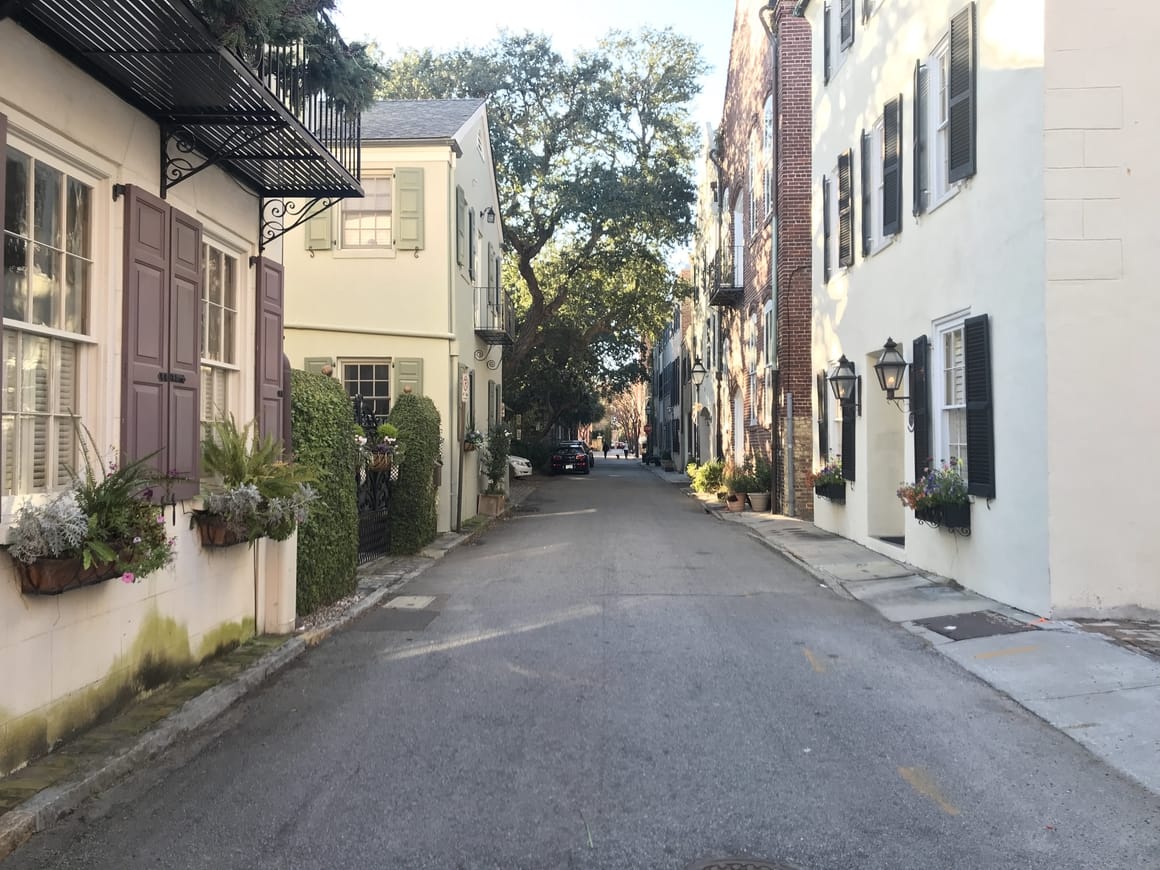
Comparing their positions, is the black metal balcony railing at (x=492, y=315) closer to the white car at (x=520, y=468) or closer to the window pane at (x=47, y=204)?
the white car at (x=520, y=468)

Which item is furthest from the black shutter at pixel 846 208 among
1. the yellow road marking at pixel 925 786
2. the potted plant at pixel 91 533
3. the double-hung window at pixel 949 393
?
the potted plant at pixel 91 533

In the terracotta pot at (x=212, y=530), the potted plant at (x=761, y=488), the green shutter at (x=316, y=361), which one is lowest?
the potted plant at (x=761, y=488)

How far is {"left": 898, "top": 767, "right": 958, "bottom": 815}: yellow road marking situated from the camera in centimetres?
405

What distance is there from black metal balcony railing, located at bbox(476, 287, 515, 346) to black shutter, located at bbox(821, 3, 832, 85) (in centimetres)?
793

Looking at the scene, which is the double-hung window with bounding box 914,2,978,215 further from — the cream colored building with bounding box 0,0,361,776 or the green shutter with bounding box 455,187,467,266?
the green shutter with bounding box 455,187,467,266

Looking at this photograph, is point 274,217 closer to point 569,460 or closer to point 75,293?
point 75,293

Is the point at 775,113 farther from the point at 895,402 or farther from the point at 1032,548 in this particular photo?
the point at 1032,548

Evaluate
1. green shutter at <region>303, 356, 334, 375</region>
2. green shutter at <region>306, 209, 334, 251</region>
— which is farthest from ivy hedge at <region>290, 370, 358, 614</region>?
green shutter at <region>306, 209, 334, 251</region>

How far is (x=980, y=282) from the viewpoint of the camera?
8.70 m

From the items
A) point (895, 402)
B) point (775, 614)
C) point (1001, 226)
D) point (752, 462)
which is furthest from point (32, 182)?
point (752, 462)

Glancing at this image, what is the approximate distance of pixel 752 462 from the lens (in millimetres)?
21172

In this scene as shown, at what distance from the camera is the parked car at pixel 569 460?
130 ft

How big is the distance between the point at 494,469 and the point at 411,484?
22.3 feet

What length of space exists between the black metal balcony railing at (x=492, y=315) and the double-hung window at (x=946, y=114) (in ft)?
34.7
